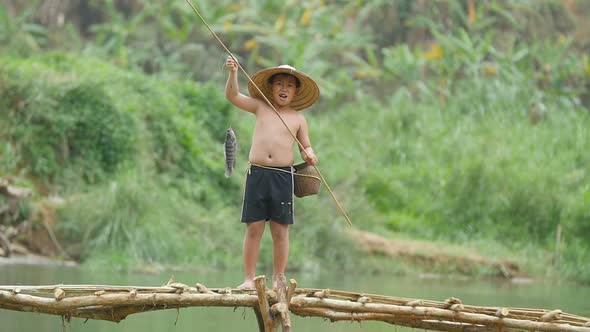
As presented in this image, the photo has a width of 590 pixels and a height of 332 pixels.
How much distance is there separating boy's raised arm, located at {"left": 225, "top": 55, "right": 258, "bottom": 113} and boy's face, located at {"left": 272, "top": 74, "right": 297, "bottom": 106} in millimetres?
111

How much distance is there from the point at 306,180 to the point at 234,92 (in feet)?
1.90

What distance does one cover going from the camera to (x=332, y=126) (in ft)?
45.8

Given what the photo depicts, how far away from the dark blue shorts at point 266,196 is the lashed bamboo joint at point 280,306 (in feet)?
1.50

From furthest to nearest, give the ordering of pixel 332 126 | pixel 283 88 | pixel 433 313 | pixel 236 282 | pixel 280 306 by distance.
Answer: pixel 332 126
pixel 236 282
pixel 283 88
pixel 433 313
pixel 280 306

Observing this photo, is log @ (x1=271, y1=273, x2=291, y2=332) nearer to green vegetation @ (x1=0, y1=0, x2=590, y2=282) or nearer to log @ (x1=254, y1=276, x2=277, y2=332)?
log @ (x1=254, y1=276, x2=277, y2=332)

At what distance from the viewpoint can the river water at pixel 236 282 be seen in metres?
6.41

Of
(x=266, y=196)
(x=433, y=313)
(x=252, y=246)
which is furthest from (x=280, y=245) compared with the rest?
(x=433, y=313)

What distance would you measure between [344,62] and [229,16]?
2.03 meters

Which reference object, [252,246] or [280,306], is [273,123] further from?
[280,306]

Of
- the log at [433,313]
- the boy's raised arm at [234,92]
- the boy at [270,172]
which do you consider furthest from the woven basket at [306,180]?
the log at [433,313]

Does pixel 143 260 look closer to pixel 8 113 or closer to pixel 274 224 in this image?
pixel 8 113

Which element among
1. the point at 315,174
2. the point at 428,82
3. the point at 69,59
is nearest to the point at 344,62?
the point at 428,82

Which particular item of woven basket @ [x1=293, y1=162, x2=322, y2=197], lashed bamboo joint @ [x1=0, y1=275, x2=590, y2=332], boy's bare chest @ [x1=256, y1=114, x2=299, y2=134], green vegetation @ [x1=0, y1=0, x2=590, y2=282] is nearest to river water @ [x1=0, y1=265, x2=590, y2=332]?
green vegetation @ [x1=0, y1=0, x2=590, y2=282]

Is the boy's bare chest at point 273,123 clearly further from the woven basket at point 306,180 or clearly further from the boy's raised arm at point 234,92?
the woven basket at point 306,180
